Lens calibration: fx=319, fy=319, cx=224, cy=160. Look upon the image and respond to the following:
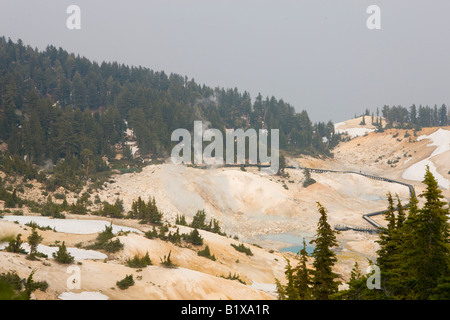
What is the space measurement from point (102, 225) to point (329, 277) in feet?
78.3

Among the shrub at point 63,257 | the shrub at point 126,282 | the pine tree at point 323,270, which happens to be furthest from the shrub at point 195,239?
the pine tree at point 323,270

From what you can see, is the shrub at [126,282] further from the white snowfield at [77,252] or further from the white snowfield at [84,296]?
the white snowfield at [77,252]

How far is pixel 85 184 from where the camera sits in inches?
2422

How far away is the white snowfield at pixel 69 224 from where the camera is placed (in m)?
29.5

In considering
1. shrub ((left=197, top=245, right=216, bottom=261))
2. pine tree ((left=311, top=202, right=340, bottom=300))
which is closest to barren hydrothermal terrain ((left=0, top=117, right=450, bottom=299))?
shrub ((left=197, top=245, right=216, bottom=261))

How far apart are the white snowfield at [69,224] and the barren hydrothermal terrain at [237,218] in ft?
0.58

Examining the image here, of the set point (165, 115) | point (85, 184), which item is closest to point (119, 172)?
point (85, 184)

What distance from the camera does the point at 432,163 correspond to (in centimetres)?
10956

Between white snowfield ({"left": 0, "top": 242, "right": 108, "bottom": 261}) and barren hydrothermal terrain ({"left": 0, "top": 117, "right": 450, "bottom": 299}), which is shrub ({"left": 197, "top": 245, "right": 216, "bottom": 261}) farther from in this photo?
white snowfield ({"left": 0, "top": 242, "right": 108, "bottom": 261})

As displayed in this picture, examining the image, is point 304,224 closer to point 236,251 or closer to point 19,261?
point 236,251

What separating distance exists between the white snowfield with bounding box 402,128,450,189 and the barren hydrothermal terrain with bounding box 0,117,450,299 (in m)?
0.45

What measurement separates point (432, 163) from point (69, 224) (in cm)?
11689

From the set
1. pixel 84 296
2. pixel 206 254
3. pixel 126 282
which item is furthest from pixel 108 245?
pixel 206 254

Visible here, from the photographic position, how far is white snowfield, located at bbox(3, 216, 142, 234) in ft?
96.7
